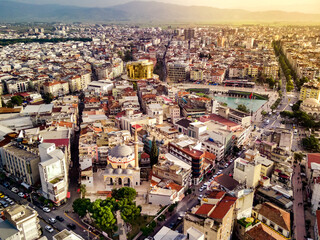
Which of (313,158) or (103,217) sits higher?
(313,158)

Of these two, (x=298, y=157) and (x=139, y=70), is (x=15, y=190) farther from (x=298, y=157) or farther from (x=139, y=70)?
(x=139, y=70)

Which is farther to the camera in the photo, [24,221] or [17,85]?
[17,85]

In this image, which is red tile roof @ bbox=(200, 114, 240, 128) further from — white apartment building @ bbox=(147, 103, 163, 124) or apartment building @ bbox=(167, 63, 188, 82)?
apartment building @ bbox=(167, 63, 188, 82)

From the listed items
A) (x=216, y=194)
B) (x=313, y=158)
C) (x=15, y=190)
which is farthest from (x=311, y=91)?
(x=15, y=190)

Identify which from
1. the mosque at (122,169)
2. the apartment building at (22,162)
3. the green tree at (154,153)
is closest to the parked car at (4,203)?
the apartment building at (22,162)

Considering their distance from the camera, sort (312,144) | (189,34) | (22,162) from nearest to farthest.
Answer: (22,162), (312,144), (189,34)

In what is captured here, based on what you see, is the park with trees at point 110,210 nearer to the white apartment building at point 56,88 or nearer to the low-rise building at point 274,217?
the low-rise building at point 274,217
